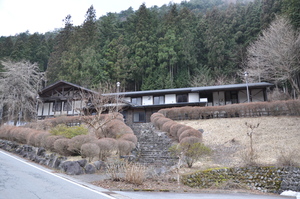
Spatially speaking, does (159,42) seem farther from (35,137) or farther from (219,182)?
(219,182)

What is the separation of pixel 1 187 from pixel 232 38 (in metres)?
42.8

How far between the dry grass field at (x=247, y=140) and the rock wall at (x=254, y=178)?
2.57ft

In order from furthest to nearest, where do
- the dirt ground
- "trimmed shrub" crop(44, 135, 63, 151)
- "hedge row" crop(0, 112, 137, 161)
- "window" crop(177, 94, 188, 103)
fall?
"window" crop(177, 94, 188, 103)
"trimmed shrub" crop(44, 135, 63, 151)
"hedge row" crop(0, 112, 137, 161)
the dirt ground

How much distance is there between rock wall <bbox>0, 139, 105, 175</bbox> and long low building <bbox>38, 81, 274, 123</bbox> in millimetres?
12553

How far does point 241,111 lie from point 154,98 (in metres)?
12.7

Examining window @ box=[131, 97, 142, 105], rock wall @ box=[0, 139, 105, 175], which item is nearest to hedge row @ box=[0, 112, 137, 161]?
rock wall @ box=[0, 139, 105, 175]

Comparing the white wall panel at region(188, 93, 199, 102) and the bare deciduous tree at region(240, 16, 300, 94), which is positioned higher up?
the bare deciduous tree at region(240, 16, 300, 94)

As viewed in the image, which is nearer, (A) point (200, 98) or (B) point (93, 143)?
(B) point (93, 143)

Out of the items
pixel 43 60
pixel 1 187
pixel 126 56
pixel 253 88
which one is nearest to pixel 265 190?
pixel 1 187

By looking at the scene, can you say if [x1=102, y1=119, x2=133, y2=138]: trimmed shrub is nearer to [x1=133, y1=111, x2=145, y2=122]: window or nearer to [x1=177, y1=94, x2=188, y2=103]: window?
[x1=133, y1=111, x2=145, y2=122]: window

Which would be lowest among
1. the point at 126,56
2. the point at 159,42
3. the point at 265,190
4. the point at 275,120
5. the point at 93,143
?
the point at 265,190

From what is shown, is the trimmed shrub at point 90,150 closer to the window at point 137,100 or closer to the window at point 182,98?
the window at point 182,98

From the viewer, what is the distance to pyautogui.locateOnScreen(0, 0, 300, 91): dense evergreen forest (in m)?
39.1

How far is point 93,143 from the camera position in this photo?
10.9 m
